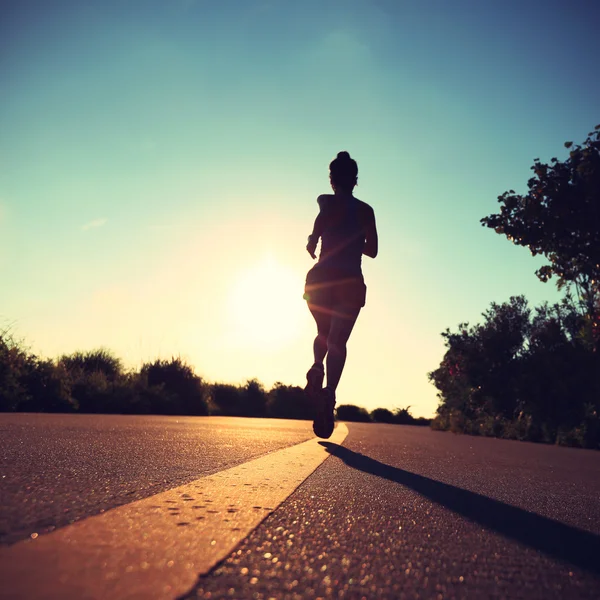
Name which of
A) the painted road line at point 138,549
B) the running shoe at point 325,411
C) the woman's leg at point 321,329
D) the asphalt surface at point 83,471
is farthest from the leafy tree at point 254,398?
the painted road line at point 138,549

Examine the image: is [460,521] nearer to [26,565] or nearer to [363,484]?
[363,484]

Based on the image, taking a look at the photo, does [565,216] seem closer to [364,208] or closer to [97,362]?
[364,208]

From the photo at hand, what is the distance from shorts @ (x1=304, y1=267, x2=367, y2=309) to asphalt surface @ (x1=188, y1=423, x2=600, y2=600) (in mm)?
2683

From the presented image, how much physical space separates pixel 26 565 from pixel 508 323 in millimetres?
21794

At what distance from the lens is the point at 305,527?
2.08 metres

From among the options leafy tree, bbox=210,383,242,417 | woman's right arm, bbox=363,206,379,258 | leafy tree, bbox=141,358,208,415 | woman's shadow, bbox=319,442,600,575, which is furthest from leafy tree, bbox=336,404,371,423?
woman's shadow, bbox=319,442,600,575

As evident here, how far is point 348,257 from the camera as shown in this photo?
6.25 m

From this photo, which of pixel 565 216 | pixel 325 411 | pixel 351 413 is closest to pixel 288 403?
pixel 351 413

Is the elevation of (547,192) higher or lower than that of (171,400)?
higher

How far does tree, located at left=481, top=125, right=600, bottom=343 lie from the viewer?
13500 millimetres

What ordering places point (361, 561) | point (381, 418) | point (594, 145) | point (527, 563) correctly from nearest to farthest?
point (361, 561) < point (527, 563) < point (594, 145) < point (381, 418)

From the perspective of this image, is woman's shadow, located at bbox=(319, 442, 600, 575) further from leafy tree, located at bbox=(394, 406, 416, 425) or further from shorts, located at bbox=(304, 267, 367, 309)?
leafy tree, located at bbox=(394, 406, 416, 425)

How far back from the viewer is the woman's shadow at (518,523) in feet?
6.41

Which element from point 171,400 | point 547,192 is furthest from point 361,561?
point 171,400
